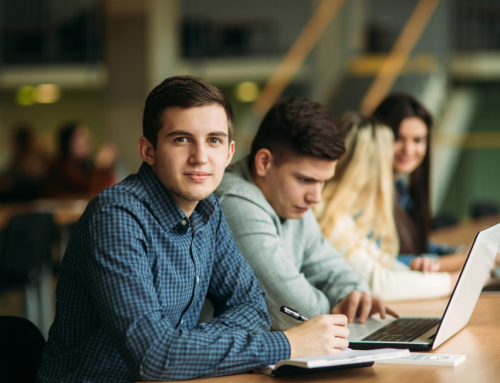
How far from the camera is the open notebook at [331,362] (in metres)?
1.11

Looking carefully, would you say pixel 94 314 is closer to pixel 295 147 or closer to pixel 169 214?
pixel 169 214

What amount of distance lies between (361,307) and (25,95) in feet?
42.6

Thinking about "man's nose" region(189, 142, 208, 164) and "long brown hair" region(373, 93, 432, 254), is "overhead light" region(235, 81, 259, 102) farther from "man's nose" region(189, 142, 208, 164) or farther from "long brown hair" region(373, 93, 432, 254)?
"man's nose" region(189, 142, 208, 164)

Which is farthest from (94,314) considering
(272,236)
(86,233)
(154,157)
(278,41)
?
(278,41)

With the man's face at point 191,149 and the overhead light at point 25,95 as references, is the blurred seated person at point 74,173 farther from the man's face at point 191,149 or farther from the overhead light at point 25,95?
the overhead light at point 25,95

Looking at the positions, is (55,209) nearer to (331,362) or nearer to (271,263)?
(271,263)

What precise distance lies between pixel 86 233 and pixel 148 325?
236mm

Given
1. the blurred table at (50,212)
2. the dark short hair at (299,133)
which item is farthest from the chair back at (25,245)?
the dark short hair at (299,133)

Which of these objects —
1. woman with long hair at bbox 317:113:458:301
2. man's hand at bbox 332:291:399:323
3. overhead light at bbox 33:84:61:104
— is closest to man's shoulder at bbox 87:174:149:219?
man's hand at bbox 332:291:399:323

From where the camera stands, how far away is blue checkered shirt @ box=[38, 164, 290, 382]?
1.15 meters

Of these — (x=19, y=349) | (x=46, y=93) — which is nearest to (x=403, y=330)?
(x=19, y=349)

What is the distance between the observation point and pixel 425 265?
2268 millimetres

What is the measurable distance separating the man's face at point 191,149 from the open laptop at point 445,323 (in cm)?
50

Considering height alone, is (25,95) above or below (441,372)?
above
